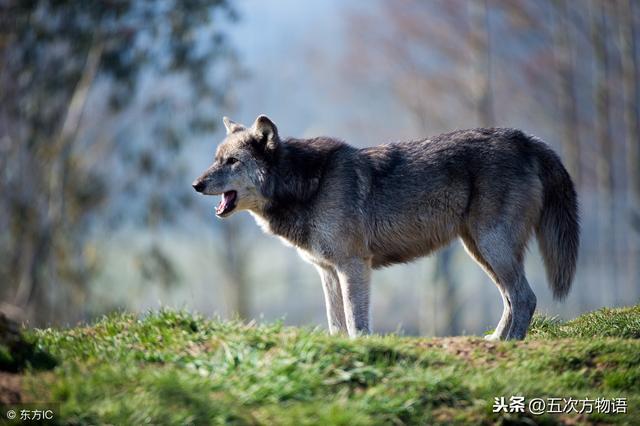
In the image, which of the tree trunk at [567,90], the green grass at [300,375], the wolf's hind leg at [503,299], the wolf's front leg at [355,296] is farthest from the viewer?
the tree trunk at [567,90]

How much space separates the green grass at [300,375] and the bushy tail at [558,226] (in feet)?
3.53

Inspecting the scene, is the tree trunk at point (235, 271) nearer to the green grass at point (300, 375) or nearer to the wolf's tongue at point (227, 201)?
the wolf's tongue at point (227, 201)

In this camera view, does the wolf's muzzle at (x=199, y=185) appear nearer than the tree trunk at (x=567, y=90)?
Yes

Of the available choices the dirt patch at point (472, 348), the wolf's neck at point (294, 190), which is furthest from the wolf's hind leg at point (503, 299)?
the wolf's neck at point (294, 190)

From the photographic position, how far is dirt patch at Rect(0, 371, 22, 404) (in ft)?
A: 17.9

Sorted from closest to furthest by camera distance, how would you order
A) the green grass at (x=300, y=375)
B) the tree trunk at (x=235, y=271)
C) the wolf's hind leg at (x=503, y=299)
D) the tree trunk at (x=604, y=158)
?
1. the green grass at (x=300, y=375)
2. the wolf's hind leg at (x=503, y=299)
3. the tree trunk at (x=604, y=158)
4. the tree trunk at (x=235, y=271)

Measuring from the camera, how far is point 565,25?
1364 inches

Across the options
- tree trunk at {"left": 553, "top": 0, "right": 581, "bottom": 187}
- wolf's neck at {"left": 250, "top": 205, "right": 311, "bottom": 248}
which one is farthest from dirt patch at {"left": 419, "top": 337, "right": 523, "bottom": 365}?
tree trunk at {"left": 553, "top": 0, "right": 581, "bottom": 187}

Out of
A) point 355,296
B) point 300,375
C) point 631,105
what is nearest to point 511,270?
point 355,296

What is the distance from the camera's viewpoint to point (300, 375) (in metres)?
5.75

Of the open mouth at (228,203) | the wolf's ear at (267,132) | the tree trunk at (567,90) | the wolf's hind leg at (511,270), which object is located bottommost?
the wolf's hind leg at (511,270)

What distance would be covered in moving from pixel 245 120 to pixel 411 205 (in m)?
30.6

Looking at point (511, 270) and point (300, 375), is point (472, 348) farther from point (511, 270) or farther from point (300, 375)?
point (300, 375)

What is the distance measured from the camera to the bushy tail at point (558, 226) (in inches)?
328
